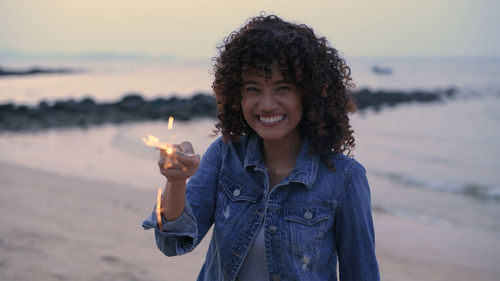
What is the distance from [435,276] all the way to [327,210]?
4.89 meters

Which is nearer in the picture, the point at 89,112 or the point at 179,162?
the point at 179,162

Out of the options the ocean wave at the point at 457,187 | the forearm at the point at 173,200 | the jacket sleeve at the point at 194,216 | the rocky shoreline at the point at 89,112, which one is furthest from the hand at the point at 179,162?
the rocky shoreline at the point at 89,112

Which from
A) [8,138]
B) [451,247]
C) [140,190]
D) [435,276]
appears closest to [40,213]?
[140,190]

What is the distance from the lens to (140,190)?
9.45 metres

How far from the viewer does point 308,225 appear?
203cm

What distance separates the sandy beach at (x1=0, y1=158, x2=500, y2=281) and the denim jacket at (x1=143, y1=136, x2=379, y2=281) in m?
3.56

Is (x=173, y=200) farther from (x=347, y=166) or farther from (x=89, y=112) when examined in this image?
(x=89, y=112)

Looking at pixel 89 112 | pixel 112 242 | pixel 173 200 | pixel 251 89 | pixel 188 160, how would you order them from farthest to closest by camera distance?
pixel 89 112 < pixel 112 242 < pixel 251 89 < pixel 173 200 < pixel 188 160

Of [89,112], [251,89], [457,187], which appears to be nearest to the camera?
[251,89]

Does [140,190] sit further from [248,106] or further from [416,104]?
[416,104]

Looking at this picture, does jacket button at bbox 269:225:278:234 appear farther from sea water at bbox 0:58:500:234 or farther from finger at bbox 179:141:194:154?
sea water at bbox 0:58:500:234

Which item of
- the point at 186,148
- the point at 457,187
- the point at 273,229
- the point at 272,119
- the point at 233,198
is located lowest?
the point at 273,229

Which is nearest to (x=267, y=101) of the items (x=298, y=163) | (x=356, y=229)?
(x=298, y=163)

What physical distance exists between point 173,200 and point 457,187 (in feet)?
33.3
